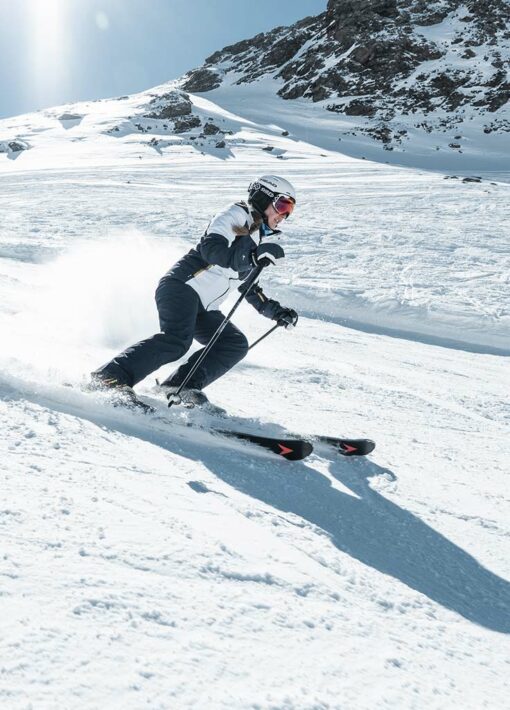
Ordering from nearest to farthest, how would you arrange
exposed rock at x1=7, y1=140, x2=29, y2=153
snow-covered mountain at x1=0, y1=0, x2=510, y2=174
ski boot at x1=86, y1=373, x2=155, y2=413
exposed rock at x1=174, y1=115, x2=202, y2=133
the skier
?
ski boot at x1=86, y1=373, x2=155, y2=413 → the skier → exposed rock at x1=7, y1=140, x2=29, y2=153 → snow-covered mountain at x1=0, y1=0, x2=510, y2=174 → exposed rock at x1=174, y1=115, x2=202, y2=133

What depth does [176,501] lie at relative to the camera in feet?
7.64

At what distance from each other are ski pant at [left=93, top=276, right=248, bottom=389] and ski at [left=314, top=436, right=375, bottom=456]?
1.00 meters

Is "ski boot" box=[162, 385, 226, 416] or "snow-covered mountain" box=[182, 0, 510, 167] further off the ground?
"snow-covered mountain" box=[182, 0, 510, 167]

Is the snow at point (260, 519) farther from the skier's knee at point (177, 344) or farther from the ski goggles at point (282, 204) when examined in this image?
the ski goggles at point (282, 204)

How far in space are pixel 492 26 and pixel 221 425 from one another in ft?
201

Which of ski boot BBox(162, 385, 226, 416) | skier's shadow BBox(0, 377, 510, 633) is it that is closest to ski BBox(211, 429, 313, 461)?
skier's shadow BBox(0, 377, 510, 633)

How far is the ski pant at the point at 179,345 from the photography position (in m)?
3.64

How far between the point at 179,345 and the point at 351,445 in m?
1.29

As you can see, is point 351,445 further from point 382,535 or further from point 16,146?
point 16,146

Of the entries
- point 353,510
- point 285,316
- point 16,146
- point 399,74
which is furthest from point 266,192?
point 399,74

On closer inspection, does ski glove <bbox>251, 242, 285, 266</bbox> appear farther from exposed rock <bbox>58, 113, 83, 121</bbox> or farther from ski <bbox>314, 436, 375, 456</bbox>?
exposed rock <bbox>58, 113, 83, 121</bbox>

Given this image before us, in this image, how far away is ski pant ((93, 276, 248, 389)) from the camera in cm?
364

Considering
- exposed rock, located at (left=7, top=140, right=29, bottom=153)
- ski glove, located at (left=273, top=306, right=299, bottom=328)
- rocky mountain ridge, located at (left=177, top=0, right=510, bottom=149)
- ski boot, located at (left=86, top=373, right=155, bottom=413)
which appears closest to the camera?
ski boot, located at (left=86, top=373, right=155, bottom=413)

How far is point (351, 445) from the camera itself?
10.9 feet
